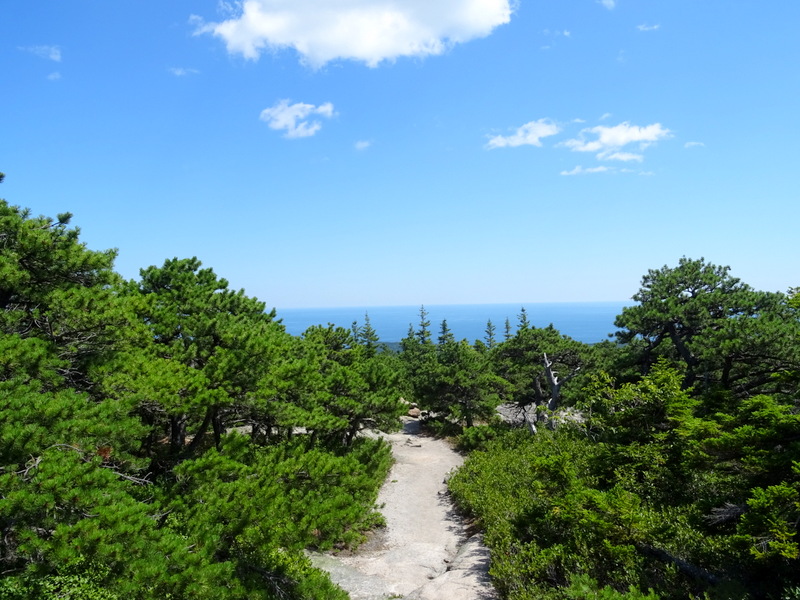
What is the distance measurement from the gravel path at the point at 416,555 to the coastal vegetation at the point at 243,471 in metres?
0.85

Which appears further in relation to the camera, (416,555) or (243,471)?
(416,555)

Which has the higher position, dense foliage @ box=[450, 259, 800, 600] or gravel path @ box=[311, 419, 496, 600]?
dense foliage @ box=[450, 259, 800, 600]

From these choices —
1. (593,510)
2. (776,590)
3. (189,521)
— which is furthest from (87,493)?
(776,590)

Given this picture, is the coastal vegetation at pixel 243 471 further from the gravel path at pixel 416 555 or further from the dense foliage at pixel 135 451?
the gravel path at pixel 416 555

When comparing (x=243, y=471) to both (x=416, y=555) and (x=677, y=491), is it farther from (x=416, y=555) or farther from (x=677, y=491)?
(x=677, y=491)

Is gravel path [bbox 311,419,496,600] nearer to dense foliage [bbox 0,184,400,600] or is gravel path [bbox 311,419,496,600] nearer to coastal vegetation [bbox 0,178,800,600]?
coastal vegetation [bbox 0,178,800,600]

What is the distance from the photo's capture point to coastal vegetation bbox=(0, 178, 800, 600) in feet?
20.5

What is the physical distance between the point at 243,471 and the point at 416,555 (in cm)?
809

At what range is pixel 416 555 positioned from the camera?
46.9 feet

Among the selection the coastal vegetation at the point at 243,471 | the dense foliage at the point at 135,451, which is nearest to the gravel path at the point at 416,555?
the coastal vegetation at the point at 243,471

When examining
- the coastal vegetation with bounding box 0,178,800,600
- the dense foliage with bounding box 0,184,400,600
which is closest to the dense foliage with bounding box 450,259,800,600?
the coastal vegetation with bounding box 0,178,800,600

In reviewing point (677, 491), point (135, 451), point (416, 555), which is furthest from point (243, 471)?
point (677, 491)

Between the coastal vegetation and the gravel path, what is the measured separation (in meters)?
A: 0.85

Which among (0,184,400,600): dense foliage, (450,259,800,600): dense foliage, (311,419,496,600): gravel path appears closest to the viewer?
(0,184,400,600): dense foliage
